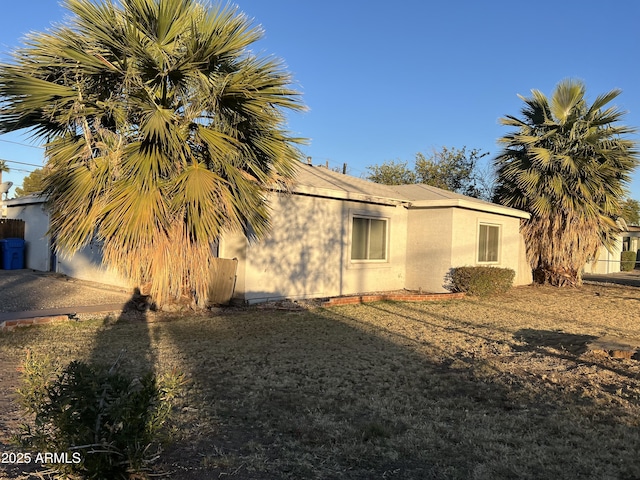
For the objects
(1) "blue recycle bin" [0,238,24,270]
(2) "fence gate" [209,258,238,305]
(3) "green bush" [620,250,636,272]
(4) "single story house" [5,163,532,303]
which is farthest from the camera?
(3) "green bush" [620,250,636,272]

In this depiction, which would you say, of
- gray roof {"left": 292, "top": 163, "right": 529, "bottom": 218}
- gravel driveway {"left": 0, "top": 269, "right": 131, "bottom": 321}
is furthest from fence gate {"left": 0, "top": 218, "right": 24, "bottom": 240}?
gray roof {"left": 292, "top": 163, "right": 529, "bottom": 218}

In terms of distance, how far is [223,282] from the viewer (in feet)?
36.0

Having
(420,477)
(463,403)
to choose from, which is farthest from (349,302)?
(420,477)

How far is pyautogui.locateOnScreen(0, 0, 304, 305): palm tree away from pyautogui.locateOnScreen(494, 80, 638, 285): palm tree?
10711mm

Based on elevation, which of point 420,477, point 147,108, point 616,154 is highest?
point 616,154

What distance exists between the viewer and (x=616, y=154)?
16.6 metres

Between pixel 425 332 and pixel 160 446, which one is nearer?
pixel 160 446

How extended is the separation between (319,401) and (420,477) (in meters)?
1.69

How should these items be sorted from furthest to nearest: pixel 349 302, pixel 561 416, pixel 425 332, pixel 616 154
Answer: pixel 616 154 < pixel 349 302 < pixel 425 332 < pixel 561 416

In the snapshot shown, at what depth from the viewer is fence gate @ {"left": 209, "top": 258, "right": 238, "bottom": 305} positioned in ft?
35.9

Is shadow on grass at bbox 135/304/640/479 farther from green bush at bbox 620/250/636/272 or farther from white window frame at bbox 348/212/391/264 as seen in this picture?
green bush at bbox 620/250/636/272

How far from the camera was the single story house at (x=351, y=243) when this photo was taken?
1166cm

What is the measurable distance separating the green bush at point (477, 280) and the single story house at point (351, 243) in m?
0.38

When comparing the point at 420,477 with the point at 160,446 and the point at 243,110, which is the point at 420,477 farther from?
the point at 243,110
